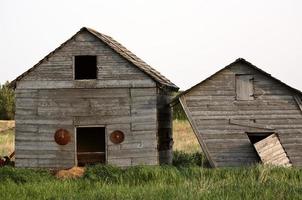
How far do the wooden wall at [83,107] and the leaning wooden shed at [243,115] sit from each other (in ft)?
6.24

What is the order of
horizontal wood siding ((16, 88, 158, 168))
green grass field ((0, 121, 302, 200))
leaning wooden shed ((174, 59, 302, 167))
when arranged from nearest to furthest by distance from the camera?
green grass field ((0, 121, 302, 200)) → leaning wooden shed ((174, 59, 302, 167)) → horizontal wood siding ((16, 88, 158, 168))

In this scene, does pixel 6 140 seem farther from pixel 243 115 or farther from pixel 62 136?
pixel 243 115

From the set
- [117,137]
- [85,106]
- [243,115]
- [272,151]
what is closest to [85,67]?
[85,106]

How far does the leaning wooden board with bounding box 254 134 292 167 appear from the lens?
21422 mm

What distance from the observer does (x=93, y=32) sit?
23156 millimetres

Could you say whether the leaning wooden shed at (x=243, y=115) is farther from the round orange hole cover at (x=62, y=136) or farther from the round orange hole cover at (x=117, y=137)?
the round orange hole cover at (x=62, y=136)

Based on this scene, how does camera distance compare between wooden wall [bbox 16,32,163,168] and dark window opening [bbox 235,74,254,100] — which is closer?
dark window opening [bbox 235,74,254,100]

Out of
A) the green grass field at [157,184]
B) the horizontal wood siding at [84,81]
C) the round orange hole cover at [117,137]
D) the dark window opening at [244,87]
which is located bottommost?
the green grass field at [157,184]

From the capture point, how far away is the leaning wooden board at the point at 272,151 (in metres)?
21.4

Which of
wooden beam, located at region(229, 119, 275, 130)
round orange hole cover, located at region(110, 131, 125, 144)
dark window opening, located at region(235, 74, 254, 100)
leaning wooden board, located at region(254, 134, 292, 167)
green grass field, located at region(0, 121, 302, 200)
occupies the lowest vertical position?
green grass field, located at region(0, 121, 302, 200)

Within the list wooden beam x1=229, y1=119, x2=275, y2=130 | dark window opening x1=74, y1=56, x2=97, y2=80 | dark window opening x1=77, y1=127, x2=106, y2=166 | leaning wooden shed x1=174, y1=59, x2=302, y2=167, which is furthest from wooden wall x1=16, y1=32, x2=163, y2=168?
dark window opening x1=77, y1=127, x2=106, y2=166

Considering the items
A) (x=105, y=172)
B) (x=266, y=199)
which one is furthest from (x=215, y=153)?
(x=266, y=199)

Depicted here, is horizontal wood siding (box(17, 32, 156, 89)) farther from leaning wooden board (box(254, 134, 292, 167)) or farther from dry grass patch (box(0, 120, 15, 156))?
dry grass patch (box(0, 120, 15, 156))

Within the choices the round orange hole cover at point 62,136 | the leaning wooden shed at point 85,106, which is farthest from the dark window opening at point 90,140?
the round orange hole cover at point 62,136
